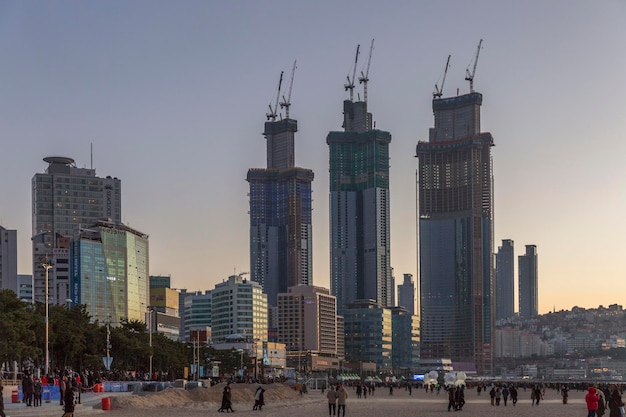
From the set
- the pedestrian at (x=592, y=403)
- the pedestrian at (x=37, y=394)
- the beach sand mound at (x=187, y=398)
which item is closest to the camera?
the pedestrian at (x=592, y=403)

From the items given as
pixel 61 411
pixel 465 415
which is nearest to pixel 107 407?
pixel 61 411

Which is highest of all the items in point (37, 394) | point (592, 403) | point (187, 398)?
point (592, 403)

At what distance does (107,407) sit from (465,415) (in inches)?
857

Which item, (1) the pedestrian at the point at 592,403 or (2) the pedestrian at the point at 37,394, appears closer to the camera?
(1) the pedestrian at the point at 592,403

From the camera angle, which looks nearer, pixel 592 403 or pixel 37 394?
pixel 592 403

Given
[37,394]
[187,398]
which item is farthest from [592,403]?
[187,398]

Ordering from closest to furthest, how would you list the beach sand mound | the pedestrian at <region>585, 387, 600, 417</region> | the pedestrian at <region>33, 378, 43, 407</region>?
1. the pedestrian at <region>585, 387, 600, 417</region>
2. the pedestrian at <region>33, 378, 43, 407</region>
3. the beach sand mound

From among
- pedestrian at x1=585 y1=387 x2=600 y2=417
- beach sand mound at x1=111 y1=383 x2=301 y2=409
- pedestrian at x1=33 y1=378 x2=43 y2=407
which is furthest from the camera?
beach sand mound at x1=111 y1=383 x2=301 y2=409

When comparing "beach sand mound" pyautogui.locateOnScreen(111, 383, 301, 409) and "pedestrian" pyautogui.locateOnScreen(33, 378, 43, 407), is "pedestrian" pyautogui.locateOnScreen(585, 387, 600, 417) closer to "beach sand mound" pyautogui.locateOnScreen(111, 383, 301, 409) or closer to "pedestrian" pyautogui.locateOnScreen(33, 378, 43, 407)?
"pedestrian" pyautogui.locateOnScreen(33, 378, 43, 407)

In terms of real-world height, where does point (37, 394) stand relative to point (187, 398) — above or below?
above

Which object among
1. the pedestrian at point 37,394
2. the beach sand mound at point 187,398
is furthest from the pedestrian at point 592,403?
the beach sand mound at point 187,398

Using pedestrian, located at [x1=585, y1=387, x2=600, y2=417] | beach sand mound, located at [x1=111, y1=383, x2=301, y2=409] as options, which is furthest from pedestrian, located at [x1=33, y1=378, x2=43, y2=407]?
pedestrian, located at [x1=585, y1=387, x2=600, y2=417]

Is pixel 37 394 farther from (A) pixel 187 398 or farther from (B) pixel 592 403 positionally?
(B) pixel 592 403

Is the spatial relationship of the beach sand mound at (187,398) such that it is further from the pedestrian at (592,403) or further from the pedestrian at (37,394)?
the pedestrian at (592,403)
